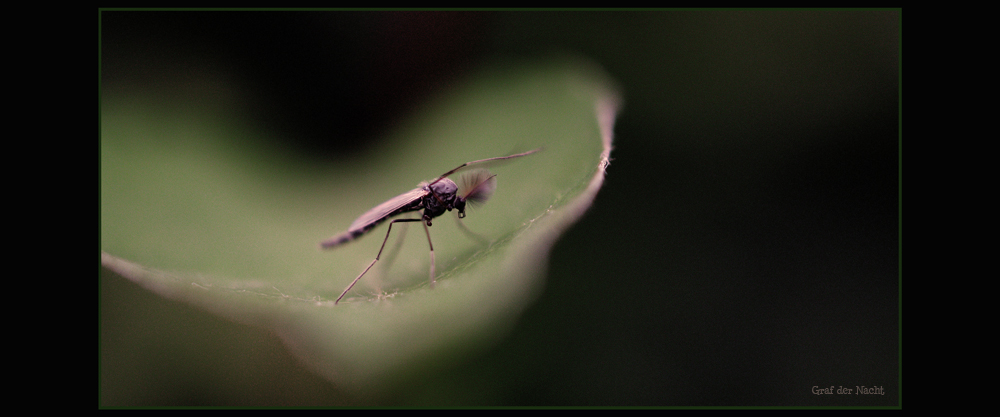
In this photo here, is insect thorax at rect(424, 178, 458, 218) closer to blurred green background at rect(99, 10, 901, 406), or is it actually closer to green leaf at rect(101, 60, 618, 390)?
green leaf at rect(101, 60, 618, 390)

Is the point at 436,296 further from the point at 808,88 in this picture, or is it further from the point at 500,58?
the point at 808,88

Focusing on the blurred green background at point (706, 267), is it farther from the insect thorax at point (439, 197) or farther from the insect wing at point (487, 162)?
the insect thorax at point (439, 197)


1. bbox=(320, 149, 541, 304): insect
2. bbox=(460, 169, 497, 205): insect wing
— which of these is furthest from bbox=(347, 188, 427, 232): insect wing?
bbox=(460, 169, 497, 205): insect wing

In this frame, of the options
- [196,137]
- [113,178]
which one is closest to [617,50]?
[196,137]

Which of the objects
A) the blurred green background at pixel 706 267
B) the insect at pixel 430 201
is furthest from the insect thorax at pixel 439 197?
the blurred green background at pixel 706 267

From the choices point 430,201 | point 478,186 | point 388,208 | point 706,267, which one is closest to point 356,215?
point 388,208

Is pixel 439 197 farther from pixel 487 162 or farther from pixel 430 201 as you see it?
pixel 487 162
